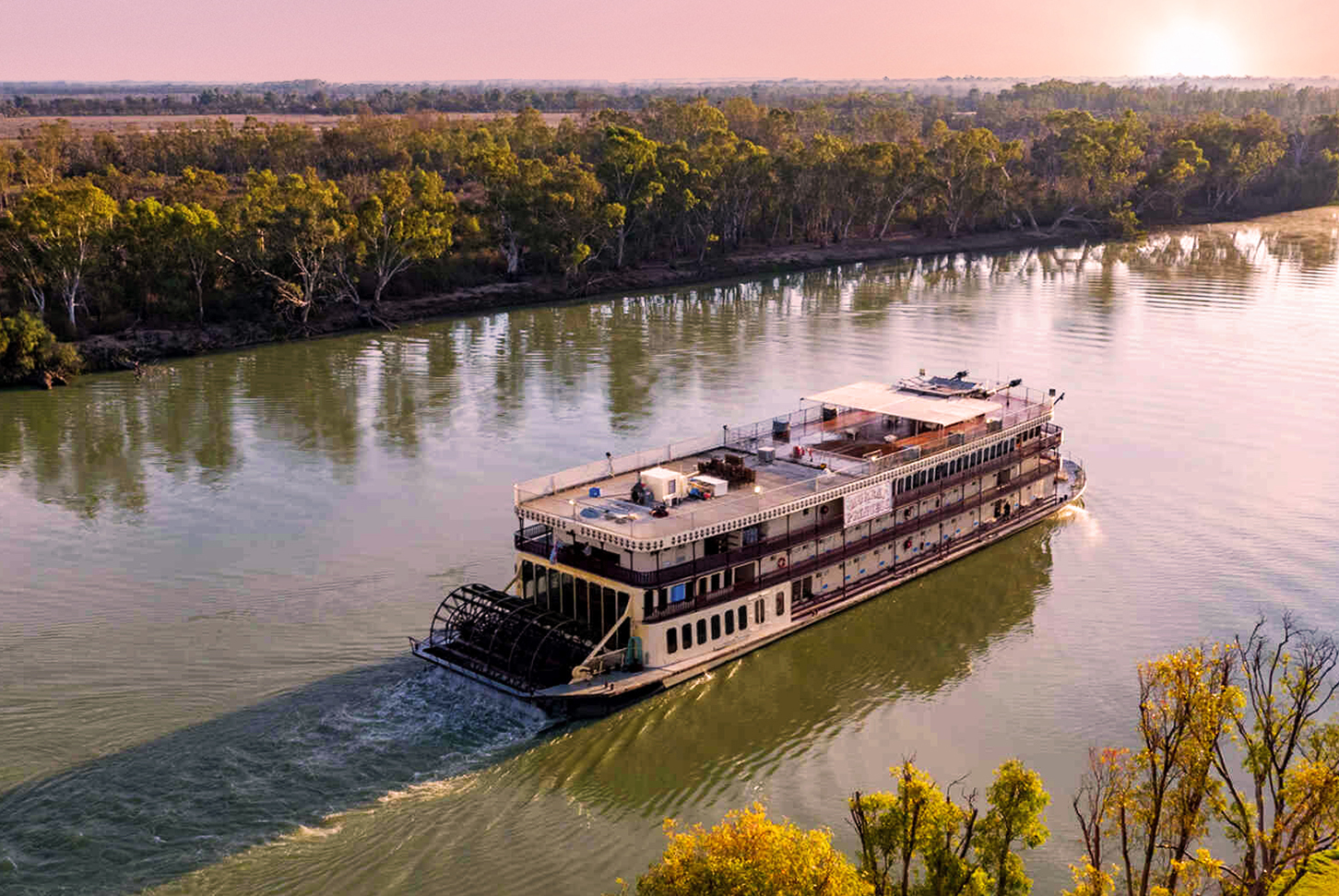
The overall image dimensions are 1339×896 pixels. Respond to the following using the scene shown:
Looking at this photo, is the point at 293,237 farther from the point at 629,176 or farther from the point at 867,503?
the point at 867,503

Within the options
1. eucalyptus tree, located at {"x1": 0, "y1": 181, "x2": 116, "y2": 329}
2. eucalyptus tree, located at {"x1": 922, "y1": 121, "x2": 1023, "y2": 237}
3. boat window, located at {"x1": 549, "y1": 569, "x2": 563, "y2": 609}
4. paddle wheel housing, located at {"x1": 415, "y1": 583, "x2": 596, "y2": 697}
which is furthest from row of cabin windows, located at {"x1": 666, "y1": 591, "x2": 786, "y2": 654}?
eucalyptus tree, located at {"x1": 922, "y1": 121, "x2": 1023, "y2": 237}

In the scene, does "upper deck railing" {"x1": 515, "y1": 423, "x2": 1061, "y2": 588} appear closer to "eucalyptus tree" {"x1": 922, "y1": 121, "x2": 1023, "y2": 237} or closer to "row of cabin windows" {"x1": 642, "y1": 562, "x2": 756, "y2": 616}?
"row of cabin windows" {"x1": 642, "y1": 562, "x2": 756, "y2": 616}

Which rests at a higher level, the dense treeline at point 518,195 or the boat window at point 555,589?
the dense treeline at point 518,195

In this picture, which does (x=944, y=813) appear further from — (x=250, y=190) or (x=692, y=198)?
(x=692, y=198)

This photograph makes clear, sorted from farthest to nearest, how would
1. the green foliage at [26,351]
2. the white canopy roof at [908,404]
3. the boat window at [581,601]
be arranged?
the green foliage at [26,351]
the white canopy roof at [908,404]
the boat window at [581,601]

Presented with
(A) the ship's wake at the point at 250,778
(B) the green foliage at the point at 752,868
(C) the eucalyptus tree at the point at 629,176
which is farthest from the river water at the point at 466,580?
(C) the eucalyptus tree at the point at 629,176

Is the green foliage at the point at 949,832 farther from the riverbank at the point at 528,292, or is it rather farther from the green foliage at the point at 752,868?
the riverbank at the point at 528,292

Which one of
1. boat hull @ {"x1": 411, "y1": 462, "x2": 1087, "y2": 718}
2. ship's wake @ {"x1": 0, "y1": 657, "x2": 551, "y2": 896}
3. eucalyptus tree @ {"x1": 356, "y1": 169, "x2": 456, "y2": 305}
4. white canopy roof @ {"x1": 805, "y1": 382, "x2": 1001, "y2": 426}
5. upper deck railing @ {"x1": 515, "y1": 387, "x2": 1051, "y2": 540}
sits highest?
eucalyptus tree @ {"x1": 356, "y1": 169, "x2": 456, "y2": 305}

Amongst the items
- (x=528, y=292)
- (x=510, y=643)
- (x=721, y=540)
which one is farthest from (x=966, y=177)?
(x=510, y=643)
